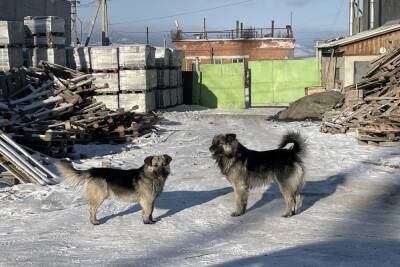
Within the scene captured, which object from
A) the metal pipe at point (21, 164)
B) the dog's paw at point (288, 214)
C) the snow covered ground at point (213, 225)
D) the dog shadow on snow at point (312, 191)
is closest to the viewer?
the snow covered ground at point (213, 225)

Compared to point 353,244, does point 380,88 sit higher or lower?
higher

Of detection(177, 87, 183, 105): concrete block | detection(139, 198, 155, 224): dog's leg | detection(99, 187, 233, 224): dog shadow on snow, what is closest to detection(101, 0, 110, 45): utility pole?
detection(177, 87, 183, 105): concrete block

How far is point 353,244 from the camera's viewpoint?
6801 millimetres

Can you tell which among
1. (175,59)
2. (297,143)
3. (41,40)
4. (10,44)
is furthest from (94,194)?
(175,59)

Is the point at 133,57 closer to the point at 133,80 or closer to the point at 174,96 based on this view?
the point at 133,80

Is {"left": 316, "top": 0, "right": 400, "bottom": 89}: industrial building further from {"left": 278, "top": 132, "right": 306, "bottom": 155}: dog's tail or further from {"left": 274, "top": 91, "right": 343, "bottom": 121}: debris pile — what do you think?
{"left": 278, "top": 132, "right": 306, "bottom": 155}: dog's tail

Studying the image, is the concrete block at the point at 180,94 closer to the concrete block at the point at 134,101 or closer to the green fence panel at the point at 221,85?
the green fence panel at the point at 221,85

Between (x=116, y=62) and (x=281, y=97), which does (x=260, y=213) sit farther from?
A: (x=281, y=97)

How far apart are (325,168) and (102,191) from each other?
6.32 m

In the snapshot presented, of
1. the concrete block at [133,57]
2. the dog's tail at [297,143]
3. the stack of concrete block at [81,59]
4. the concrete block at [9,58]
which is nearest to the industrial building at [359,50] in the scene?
the concrete block at [133,57]

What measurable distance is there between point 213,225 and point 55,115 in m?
9.17

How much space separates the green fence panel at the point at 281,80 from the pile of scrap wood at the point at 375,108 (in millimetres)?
11718

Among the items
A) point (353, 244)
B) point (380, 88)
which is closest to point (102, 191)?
point (353, 244)

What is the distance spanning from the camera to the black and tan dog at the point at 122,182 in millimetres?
7770
